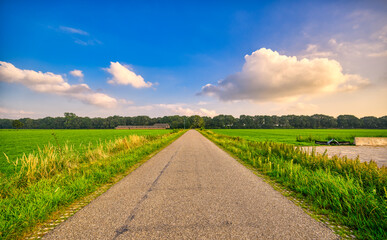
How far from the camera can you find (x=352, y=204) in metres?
3.55

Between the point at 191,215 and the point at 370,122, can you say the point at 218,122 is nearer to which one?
the point at 370,122

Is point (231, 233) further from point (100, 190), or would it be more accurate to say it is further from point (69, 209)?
point (100, 190)

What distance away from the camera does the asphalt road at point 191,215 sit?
2725 millimetres

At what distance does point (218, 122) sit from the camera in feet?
481

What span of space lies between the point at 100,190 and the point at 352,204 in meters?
6.58

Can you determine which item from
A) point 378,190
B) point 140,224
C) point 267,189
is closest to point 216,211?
point 140,224

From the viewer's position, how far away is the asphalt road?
272 cm

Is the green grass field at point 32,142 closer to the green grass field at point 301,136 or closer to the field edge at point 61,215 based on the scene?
the field edge at point 61,215

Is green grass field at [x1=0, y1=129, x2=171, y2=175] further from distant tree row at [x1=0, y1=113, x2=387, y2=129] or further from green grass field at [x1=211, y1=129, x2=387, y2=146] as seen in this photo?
distant tree row at [x1=0, y1=113, x2=387, y2=129]

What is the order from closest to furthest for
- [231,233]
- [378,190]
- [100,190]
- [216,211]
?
1. [231,233]
2. [216,211]
3. [378,190]
4. [100,190]

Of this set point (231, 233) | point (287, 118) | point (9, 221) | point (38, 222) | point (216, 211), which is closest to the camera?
point (231, 233)

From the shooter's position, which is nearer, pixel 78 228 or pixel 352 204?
pixel 78 228

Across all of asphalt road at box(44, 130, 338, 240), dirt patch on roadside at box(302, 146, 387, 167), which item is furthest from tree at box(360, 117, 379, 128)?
asphalt road at box(44, 130, 338, 240)

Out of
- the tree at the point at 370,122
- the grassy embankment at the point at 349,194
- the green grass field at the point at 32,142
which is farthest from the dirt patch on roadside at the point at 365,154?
the tree at the point at 370,122
